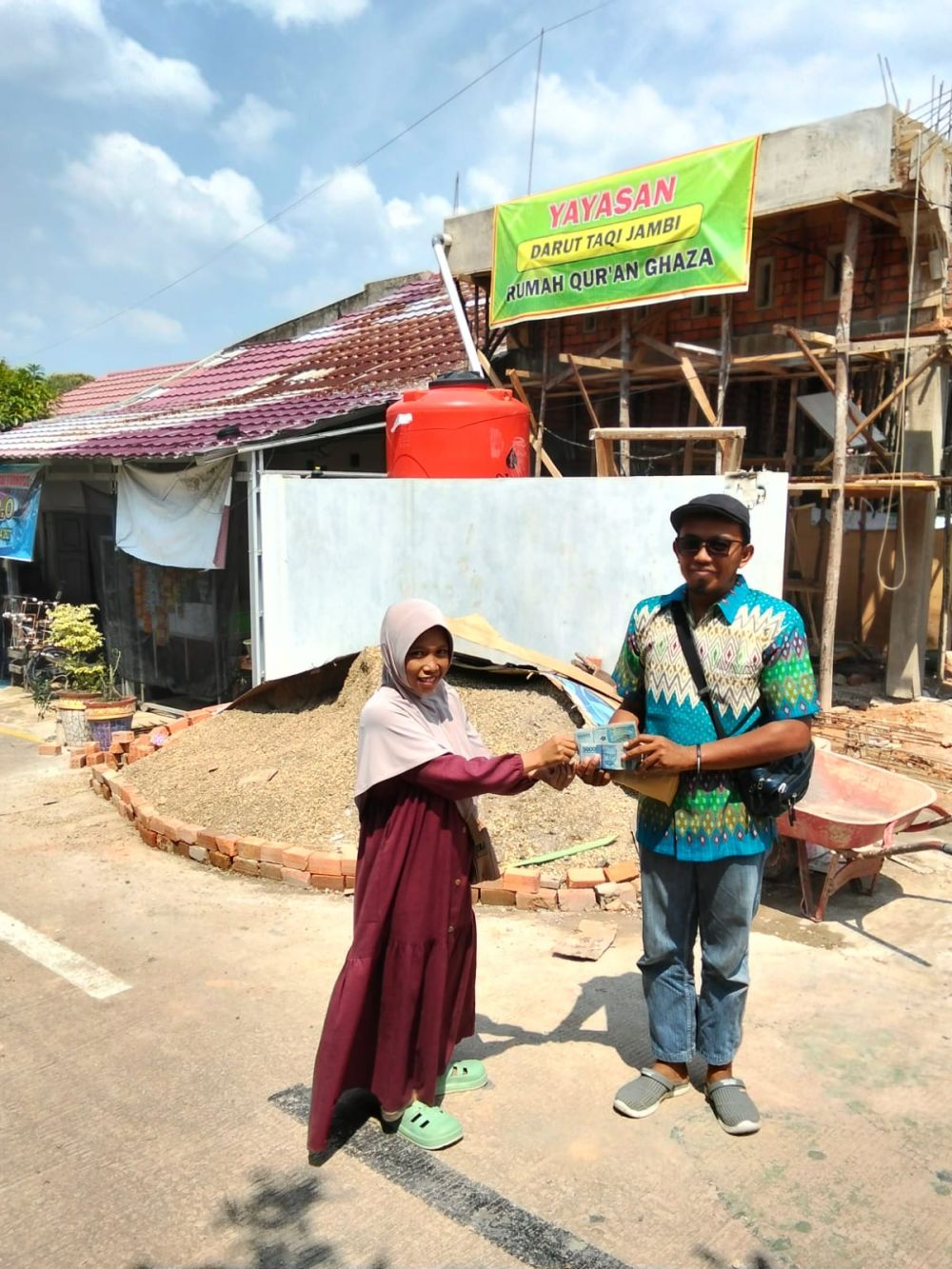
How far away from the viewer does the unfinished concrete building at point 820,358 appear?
810cm

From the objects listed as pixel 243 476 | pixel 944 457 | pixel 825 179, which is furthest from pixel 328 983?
pixel 944 457

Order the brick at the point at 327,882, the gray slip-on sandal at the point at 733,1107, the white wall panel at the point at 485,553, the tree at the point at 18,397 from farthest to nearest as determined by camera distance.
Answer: the tree at the point at 18,397
the white wall panel at the point at 485,553
the brick at the point at 327,882
the gray slip-on sandal at the point at 733,1107

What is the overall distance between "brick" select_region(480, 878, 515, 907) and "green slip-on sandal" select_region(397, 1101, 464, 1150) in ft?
6.33

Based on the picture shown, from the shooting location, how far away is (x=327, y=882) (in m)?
5.24

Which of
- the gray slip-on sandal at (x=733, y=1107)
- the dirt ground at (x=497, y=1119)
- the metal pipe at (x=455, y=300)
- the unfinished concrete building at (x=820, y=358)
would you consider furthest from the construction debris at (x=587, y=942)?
the metal pipe at (x=455, y=300)

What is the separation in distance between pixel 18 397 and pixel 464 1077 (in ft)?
51.5

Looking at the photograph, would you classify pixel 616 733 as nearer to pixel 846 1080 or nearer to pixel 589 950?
pixel 846 1080

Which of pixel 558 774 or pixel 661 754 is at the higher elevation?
pixel 661 754

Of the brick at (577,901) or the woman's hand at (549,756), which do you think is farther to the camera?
the brick at (577,901)

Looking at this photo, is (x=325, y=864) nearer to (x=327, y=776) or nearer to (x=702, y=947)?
(x=327, y=776)

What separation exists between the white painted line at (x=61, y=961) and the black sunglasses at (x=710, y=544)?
3.05 meters

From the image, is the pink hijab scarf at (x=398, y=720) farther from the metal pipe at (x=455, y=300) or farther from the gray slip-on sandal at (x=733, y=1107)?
the metal pipe at (x=455, y=300)

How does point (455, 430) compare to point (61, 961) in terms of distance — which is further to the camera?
point (455, 430)

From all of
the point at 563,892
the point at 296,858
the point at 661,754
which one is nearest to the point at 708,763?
the point at 661,754
